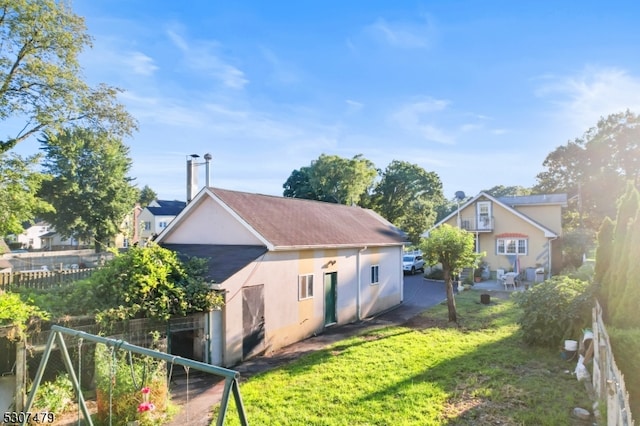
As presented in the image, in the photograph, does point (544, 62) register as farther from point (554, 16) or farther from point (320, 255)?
point (320, 255)

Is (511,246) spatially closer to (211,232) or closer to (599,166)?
(211,232)

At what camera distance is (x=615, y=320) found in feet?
29.7

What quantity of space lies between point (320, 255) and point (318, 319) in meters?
2.49

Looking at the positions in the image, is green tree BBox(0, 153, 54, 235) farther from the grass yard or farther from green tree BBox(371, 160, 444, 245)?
green tree BBox(371, 160, 444, 245)

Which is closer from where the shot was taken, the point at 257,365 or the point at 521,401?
the point at 521,401

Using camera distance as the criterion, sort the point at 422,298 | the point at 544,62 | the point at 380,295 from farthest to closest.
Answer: the point at 422,298
the point at 380,295
the point at 544,62

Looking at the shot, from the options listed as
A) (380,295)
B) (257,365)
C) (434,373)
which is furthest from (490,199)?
(257,365)

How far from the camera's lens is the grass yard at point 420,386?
266 inches

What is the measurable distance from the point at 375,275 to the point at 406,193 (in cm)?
3142

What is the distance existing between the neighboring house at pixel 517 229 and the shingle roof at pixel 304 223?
439 inches

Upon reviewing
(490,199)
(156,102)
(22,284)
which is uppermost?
(156,102)

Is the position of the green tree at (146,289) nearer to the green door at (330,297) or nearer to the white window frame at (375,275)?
the green door at (330,297)

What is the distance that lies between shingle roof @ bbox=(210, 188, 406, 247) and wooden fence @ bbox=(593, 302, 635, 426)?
28.1 ft

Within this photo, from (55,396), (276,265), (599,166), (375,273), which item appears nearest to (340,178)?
(599,166)
